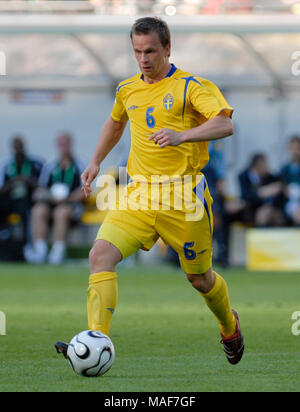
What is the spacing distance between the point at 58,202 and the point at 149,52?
9.81 metres

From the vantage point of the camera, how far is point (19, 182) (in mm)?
15336

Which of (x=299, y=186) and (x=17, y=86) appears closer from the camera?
(x=299, y=186)

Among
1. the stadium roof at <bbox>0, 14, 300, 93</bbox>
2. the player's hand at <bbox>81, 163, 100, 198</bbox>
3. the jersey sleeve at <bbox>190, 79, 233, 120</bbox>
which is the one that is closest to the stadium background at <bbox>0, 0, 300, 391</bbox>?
the stadium roof at <bbox>0, 14, 300, 93</bbox>

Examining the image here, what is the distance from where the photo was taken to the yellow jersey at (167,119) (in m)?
5.79

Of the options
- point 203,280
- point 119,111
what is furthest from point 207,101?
point 203,280

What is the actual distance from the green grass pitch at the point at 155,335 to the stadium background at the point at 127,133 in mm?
19

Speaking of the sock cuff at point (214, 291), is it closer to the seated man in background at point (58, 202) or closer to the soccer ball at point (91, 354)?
the soccer ball at point (91, 354)

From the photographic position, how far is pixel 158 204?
584 cm

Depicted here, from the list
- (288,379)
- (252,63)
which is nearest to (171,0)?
(252,63)

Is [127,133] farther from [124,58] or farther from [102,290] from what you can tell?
[102,290]

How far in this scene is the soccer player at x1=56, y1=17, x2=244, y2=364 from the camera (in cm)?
554

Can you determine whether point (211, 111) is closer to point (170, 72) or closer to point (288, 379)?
point (170, 72)

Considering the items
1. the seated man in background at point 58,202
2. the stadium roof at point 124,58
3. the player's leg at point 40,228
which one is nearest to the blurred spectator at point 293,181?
the stadium roof at point 124,58

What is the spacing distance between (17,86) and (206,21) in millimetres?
4307
